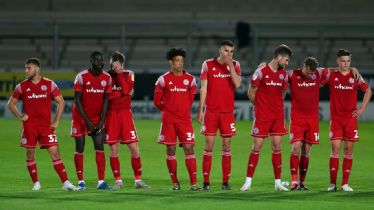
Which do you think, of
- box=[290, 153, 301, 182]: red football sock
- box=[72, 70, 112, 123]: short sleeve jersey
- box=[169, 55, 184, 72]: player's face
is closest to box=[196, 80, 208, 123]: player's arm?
box=[169, 55, 184, 72]: player's face

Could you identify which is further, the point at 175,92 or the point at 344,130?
the point at 344,130

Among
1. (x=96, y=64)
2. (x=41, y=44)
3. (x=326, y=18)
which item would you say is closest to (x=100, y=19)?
(x=41, y=44)

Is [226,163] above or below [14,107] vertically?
below

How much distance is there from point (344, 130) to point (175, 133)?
234cm

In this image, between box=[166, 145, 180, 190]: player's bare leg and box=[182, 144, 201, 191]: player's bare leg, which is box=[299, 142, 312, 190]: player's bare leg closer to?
box=[182, 144, 201, 191]: player's bare leg

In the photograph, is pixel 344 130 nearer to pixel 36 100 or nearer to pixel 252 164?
pixel 252 164

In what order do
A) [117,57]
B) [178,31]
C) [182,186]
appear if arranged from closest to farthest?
[117,57] < [182,186] < [178,31]

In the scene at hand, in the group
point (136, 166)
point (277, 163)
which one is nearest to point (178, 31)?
point (136, 166)

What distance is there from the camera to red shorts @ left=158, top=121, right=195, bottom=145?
466 inches

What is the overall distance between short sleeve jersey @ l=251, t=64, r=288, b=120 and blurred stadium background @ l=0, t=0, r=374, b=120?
1672 centimetres

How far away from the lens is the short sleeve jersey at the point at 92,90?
39.2 ft

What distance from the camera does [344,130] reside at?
39.9 ft

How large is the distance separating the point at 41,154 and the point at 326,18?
69.9ft

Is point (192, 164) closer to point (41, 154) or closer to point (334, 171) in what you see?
point (334, 171)
